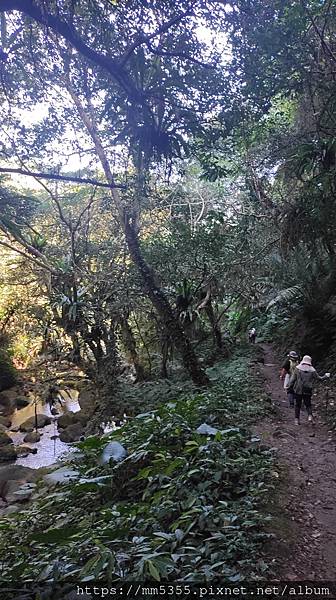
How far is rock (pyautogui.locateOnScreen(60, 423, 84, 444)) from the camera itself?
39.1 ft

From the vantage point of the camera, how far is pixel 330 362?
31.7 ft

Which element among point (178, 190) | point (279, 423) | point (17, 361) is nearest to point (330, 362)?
point (279, 423)

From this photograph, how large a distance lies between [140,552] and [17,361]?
18.4 m

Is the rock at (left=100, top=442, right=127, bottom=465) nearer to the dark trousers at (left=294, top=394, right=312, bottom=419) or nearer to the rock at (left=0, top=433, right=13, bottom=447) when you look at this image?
the dark trousers at (left=294, top=394, right=312, bottom=419)

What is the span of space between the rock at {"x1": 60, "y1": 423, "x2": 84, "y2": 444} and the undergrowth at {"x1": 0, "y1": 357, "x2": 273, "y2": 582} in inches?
271

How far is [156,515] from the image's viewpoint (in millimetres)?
3229

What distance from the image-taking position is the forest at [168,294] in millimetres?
3098

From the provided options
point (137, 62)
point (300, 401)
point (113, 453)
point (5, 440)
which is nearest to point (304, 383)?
point (300, 401)

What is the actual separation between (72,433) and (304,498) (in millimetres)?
9179

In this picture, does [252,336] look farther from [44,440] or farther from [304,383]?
[304,383]

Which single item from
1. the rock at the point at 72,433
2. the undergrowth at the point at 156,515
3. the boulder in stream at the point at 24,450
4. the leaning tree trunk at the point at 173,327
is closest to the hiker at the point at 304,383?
the undergrowth at the point at 156,515

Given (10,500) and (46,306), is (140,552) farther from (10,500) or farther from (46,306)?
(46,306)

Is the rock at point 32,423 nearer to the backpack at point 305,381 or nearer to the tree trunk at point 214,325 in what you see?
the tree trunk at point 214,325

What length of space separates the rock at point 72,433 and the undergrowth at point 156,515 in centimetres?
689
